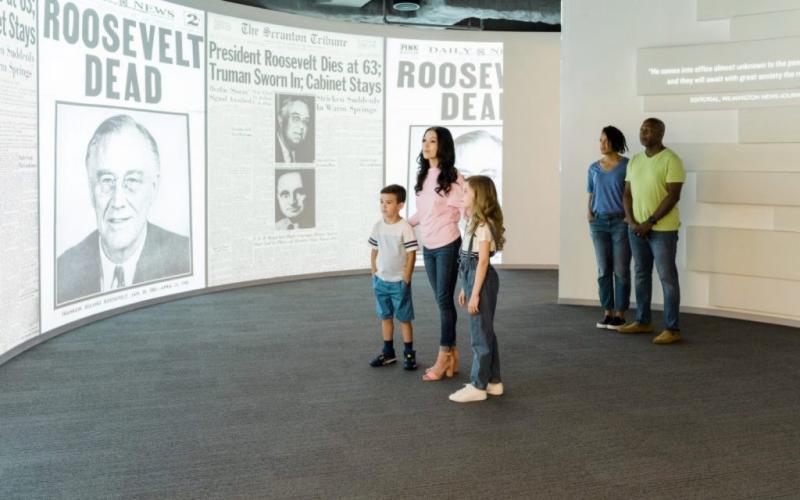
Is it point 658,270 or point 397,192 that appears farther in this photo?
point 658,270

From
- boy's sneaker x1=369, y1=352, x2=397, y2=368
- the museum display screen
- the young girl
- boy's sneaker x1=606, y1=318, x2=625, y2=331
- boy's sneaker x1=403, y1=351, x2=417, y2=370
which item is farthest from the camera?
boy's sneaker x1=606, y1=318, x2=625, y2=331

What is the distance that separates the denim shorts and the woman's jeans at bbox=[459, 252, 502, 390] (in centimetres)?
59

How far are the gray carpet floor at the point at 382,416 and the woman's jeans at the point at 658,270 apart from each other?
249mm

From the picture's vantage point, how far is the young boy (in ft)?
16.7

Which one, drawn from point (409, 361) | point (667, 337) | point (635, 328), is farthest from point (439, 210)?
point (635, 328)

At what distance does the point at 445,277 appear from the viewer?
4.96 metres

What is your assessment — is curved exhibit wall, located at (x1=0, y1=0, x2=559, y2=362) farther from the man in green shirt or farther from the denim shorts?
the man in green shirt

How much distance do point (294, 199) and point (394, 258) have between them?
14.1ft

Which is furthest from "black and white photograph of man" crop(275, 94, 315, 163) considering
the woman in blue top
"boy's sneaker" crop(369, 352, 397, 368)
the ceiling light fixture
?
"boy's sneaker" crop(369, 352, 397, 368)

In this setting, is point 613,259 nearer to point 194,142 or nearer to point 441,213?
point 441,213

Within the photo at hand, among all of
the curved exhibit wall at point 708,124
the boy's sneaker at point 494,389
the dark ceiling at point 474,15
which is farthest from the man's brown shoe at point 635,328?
the dark ceiling at point 474,15

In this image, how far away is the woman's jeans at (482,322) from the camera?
4527 mm

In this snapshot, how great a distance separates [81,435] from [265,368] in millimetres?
1497

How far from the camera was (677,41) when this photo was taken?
7281 mm
